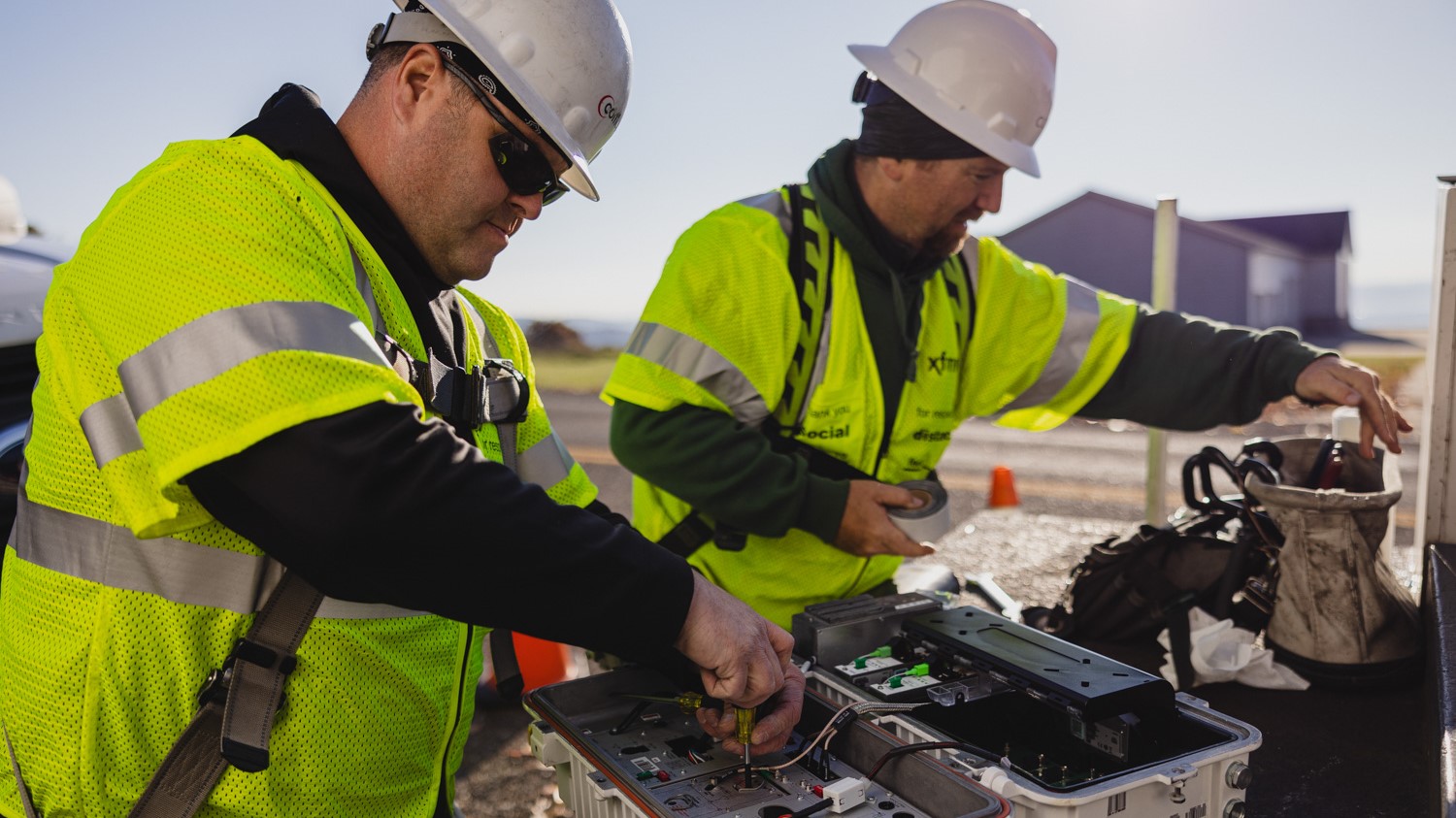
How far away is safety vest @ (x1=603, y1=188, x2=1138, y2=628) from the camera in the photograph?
8.64 feet

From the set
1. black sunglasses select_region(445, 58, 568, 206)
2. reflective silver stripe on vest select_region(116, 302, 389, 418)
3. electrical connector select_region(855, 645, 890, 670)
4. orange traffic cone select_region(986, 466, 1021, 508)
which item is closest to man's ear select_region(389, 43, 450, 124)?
black sunglasses select_region(445, 58, 568, 206)

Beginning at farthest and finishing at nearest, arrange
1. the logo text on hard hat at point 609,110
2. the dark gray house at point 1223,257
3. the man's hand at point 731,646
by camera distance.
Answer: the dark gray house at point 1223,257
the logo text on hard hat at point 609,110
the man's hand at point 731,646

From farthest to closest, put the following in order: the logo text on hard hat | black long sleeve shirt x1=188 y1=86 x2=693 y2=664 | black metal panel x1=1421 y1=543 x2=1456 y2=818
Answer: black metal panel x1=1421 y1=543 x2=1456 y2=818 < the logo text on hard hat < black long sleeve shirt x1=188 y1=86 x2=693 y2=664

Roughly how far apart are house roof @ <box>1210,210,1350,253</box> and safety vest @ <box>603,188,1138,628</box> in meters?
35.7

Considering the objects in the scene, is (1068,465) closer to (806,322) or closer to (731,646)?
(806,322)

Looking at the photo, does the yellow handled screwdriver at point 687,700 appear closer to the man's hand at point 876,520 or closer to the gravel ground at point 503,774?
the man's hand at point 876,520

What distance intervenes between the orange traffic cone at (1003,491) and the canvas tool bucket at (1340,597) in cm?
462

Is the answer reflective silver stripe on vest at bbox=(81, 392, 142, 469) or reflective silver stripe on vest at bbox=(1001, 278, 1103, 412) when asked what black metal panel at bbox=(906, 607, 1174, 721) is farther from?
reflective silver stripe on vest at bbox=(81, 392, 142, 469)

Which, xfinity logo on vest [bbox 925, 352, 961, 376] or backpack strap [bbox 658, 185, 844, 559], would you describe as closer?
backpack strap [bbox 658, 185, 844, 559]

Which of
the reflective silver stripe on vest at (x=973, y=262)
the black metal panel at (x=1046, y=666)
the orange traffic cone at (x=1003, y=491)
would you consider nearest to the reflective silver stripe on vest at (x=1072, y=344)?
the reflective silver stripe on vest at (x=973, y=262)

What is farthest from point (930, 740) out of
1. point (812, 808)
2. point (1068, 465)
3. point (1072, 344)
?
point (1068, 465)

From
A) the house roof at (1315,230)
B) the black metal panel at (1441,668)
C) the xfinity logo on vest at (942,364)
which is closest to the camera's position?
the black metal panel at (1441,668)

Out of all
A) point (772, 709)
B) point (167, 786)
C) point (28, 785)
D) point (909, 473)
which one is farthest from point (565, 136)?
point (909, 473)

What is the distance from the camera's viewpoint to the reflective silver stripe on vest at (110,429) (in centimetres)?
126
